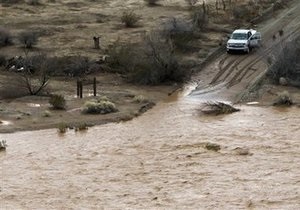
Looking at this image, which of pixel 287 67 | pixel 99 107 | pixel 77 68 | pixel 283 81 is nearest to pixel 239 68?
pixel 287 67

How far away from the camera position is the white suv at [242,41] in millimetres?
42656

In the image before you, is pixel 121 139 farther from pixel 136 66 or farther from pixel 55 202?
pixel 136 66

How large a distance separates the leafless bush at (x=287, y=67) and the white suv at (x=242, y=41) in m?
4.35

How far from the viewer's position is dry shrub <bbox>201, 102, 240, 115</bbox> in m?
32.5

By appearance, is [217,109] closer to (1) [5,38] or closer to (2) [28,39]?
(2) [28,39]

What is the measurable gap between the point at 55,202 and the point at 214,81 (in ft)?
62.0

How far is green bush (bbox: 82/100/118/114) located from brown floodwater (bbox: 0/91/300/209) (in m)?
1.76

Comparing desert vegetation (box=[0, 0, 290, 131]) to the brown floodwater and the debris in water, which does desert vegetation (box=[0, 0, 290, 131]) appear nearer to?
the brown floodwater

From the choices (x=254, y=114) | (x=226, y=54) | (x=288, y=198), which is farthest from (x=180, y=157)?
(x=226, y=54)

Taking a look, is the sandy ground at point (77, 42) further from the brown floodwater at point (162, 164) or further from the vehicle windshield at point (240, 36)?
the vehicle windshield at point (240, 36)

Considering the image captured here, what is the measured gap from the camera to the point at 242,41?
4275 centimetres

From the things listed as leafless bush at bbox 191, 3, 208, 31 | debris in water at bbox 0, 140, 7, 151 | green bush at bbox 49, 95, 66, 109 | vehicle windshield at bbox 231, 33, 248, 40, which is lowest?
debris in water at bbox 0, 140, 7, 151

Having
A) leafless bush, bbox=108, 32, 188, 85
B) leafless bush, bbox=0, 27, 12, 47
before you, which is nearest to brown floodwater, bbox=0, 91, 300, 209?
leafless bush, bbox=108, 32, 188, 85

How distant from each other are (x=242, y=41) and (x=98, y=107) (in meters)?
13.7
